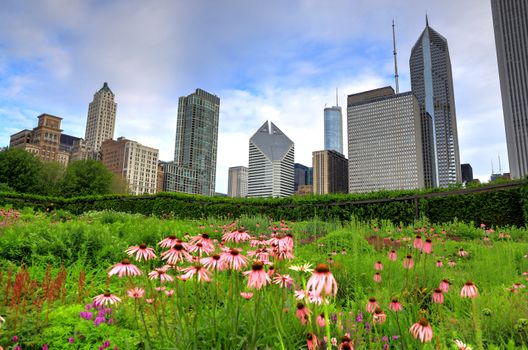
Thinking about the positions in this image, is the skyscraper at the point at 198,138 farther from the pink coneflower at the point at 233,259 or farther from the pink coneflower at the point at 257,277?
the pink coneflower at the point at 257,277

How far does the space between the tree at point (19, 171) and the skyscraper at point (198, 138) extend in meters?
145

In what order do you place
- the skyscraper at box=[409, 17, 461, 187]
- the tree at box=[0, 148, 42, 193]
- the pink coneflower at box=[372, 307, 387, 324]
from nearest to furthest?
1. the pink coneflower at box=[372, 307, 387, 324]
2. the tree at box=[0, 148, 42, 193]
3. the skyscraper at box=[409, 17, 461, 187]

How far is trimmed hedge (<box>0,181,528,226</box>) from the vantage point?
337 inches

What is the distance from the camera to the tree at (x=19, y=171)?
26266 millimetres

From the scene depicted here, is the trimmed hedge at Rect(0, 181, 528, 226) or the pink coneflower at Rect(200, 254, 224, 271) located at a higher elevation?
the trimmed hedge at Rect(0, 181, 528, 226)

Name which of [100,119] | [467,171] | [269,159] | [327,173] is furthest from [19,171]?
[467,171]

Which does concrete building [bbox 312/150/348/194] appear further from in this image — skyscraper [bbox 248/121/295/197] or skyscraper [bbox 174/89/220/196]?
skyscraper [bbox 174/89/220/196]

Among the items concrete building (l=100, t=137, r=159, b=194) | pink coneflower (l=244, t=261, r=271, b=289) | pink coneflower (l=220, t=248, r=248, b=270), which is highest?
concrete building (l=100, t=137, r=159, b=194)

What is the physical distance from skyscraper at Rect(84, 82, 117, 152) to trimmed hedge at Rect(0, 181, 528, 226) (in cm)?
15395

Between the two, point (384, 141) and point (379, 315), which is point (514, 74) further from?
point (379, 315)

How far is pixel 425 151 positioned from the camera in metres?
156

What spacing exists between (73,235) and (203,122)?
610ft

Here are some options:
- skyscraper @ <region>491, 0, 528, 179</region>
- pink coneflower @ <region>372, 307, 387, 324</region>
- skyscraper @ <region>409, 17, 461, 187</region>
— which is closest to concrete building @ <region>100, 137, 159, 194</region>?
skyscraper @ <region>491, 0, 528, 179</region>

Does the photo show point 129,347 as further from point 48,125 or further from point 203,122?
point 203,122
